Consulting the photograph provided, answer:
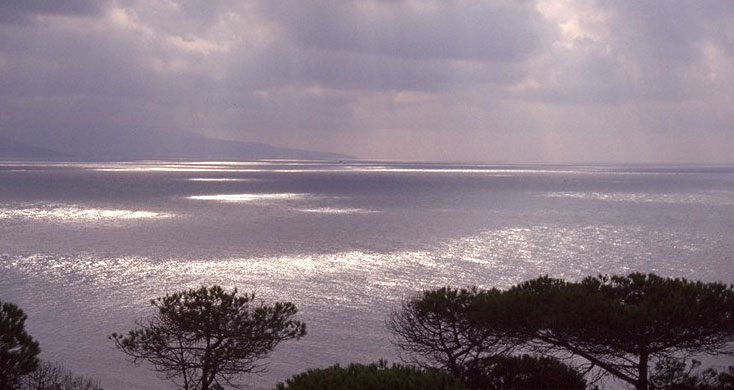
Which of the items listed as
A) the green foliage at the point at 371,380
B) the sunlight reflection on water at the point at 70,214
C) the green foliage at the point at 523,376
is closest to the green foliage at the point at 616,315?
the green foliage at the point at 523,376

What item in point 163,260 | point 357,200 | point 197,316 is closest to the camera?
point 197,316

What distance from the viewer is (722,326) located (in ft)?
66.9

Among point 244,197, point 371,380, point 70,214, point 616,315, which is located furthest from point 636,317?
point 244,197

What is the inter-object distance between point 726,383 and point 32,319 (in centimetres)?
4058

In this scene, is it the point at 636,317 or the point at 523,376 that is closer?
the point at 636,317

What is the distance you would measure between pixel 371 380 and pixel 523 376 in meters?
10.3

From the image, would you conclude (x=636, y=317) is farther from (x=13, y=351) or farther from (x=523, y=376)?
(x=13, y=351)

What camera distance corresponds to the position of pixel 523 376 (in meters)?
23.4

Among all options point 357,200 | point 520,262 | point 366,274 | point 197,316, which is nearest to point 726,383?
point 197,316

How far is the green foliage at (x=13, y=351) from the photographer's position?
63.2ft

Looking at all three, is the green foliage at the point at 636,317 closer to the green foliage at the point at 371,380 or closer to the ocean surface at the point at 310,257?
the green foliage at the point at 371,380

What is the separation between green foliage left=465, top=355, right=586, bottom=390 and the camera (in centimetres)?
2311

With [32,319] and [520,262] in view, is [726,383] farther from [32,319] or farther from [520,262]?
[520,262]

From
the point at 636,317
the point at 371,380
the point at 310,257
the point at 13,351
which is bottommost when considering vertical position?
the point at 310,257
